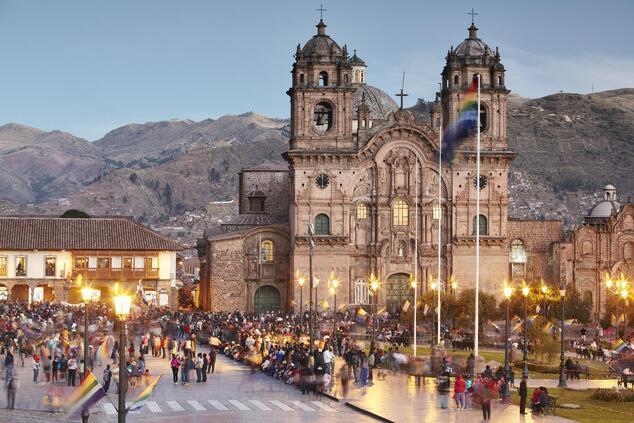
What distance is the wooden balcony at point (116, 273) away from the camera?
3851 inches

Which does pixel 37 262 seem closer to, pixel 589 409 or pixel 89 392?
pixel 589 409

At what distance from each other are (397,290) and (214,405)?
4882 cm

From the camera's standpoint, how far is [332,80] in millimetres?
91188

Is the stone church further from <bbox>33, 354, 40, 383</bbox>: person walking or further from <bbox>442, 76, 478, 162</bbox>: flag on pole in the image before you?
<bbox>33, 354, 40, 383</bbox>: person walking

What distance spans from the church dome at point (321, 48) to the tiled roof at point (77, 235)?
1814 centimetres

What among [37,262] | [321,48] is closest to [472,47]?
[321,48]

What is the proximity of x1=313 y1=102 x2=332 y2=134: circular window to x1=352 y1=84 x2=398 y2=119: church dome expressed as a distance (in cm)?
1301

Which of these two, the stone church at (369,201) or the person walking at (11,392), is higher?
the stone church at (369,201)

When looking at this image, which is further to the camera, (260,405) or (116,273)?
(116,273)

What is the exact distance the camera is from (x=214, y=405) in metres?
43.8

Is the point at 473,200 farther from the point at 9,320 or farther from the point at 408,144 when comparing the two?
the point at 9,320

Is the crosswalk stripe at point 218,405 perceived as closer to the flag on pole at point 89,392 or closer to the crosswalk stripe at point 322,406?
the crosswalk stripe at point 322,406

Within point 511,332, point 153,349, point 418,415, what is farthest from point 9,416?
point 511,332

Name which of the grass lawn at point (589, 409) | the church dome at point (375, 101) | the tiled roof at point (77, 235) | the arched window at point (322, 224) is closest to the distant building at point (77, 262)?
the tiled roof at point (77, 235)
